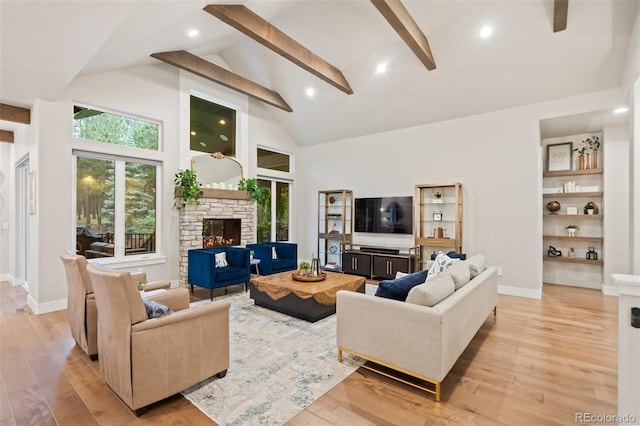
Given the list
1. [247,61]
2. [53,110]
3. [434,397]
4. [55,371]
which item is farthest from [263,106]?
[434,397]

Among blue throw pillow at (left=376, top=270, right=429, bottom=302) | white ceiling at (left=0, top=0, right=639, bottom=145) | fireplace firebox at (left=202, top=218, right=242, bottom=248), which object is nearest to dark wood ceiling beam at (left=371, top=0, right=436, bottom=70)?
white ceiling at (left=0, top=0, right=639, bottom=145)

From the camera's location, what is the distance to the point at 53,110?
434 cm

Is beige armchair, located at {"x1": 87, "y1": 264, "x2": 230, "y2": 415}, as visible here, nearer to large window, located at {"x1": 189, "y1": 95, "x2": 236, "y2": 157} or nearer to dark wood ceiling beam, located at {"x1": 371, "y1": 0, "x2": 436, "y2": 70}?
dark wood ceiling beam, located at {"x1": 371, "y1": 0, "x2": 436, "y2": 70}

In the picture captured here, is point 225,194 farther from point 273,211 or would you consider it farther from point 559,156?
point 559,156

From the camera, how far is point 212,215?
6051 millimetres

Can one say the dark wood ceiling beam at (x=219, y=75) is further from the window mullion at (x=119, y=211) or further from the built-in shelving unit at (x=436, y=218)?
the built-in shelving unit at (x=436, y=218)

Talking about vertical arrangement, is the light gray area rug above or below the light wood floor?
above

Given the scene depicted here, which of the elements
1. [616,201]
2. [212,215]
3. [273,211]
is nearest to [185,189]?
[212,215]

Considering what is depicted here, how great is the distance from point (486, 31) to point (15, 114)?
678cm

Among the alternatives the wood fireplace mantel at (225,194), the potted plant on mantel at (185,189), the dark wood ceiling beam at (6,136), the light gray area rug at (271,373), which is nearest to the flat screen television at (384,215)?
the wood fireplace mantel at (225,194)

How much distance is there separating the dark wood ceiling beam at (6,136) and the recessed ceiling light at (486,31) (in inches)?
313

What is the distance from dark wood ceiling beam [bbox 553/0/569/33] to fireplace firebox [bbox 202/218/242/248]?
5.95 meters

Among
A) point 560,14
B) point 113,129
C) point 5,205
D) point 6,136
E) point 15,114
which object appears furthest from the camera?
point 5,205

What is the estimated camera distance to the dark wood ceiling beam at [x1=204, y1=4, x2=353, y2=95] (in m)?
3.96
